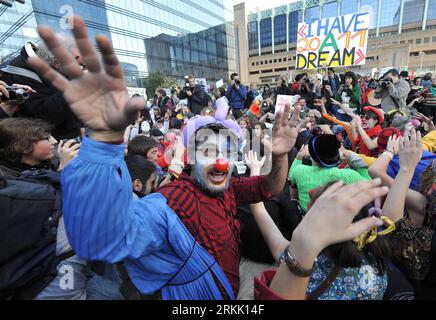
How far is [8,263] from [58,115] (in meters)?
1.25

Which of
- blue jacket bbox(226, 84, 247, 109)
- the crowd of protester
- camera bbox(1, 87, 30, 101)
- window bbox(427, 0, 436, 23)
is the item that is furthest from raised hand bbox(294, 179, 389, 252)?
window bbox(427, 0, 436, 23)

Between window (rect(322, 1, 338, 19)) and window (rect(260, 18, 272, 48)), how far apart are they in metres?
15.8

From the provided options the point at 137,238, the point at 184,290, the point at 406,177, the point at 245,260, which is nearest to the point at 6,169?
the point at 137,238

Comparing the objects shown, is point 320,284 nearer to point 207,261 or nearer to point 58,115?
point 207,261

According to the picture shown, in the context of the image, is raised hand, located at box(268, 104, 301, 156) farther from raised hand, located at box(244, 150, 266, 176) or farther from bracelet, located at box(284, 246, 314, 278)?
bracelet, located at box(284, 246, 314, 278)

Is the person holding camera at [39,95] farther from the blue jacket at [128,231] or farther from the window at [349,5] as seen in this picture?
the window at [349,5]

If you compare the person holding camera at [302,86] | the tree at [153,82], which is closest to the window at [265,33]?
the tree at [153,82]

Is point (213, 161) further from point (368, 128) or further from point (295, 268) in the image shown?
point (368, 128)

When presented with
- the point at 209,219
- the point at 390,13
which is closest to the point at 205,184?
the point at 209,219

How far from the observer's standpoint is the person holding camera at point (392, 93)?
510cm

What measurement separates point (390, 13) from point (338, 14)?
1275cm

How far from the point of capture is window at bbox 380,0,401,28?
62.6m

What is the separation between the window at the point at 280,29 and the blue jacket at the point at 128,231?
8316 cm

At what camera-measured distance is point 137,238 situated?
964mm
